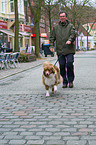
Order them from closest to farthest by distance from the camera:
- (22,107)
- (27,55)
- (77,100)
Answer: (22,107) → (77,100) → (27,55)

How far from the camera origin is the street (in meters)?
4.15

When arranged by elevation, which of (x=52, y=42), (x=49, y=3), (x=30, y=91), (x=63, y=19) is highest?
(x=49, y=3)

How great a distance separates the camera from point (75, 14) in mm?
44812

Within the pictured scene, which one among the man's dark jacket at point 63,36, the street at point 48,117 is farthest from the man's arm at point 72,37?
the street at point 48,117

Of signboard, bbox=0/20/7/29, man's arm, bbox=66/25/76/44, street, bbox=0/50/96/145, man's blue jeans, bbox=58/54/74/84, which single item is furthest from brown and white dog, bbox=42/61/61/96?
signboard, bbox=0/20/7/29

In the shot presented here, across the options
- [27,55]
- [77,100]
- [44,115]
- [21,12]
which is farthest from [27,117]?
[21,12]

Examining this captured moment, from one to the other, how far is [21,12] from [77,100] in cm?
3700

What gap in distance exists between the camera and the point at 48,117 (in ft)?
18.0

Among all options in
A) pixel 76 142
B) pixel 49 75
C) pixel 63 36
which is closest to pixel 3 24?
pixel 63 36

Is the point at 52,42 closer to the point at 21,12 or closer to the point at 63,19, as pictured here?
the point at 63,19

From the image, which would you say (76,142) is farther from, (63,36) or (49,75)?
(63,36)

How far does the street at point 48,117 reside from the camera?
4152mm

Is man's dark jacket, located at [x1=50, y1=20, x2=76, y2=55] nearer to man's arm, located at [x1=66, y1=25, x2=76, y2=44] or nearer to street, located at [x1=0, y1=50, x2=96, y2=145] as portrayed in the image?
man's arm, located at [x1=66, y1=25, x2=76, y2=44]

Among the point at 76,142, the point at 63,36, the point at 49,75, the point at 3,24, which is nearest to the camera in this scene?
the point at 76,142
